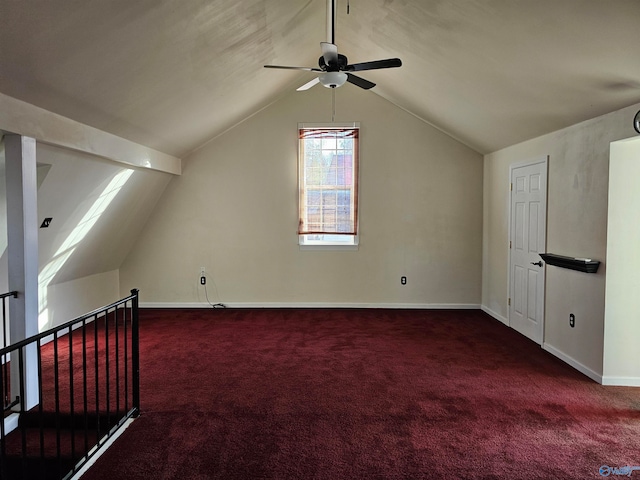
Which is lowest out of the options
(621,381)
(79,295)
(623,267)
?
(621,381)

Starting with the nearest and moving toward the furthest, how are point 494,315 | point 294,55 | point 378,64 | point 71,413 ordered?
point 71,413, point 378,64, point 294,55, point 494,315

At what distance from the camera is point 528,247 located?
4570 millimetres

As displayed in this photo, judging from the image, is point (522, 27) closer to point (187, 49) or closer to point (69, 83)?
point (187, 49)

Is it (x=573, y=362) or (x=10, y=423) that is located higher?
(x=573, y=362)

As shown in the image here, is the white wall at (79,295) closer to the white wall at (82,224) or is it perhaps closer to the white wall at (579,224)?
the white wall at (82,224)

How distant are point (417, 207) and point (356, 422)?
3.74 metres

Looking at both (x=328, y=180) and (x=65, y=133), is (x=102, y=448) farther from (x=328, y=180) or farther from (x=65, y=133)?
(x=328, y=180)

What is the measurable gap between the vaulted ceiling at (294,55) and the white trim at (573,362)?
2.13 meters

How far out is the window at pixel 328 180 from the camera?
589 centimetres

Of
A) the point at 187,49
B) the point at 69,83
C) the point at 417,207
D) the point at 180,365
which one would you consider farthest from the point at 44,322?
the point at 417,207

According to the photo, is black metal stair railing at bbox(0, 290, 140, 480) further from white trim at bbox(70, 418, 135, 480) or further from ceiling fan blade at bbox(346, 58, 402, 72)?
ceiling fan blade at bbox(346, 58, 402, 72)

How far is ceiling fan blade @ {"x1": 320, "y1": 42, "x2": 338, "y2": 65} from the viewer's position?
2.95 meters

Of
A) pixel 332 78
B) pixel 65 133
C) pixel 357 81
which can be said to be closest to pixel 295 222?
pixel 357 81

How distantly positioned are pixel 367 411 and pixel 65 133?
9.84ft
